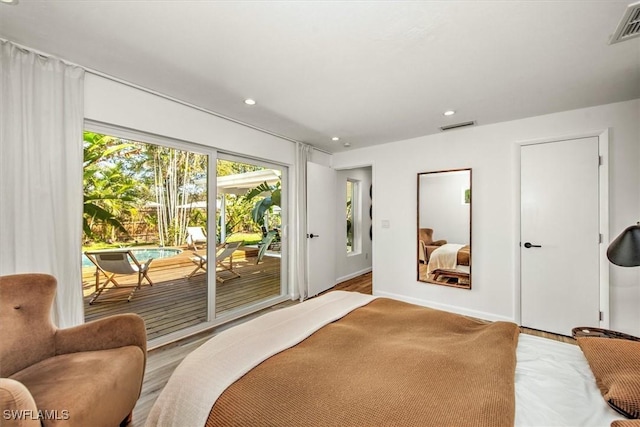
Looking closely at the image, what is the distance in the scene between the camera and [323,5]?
147 centimetres

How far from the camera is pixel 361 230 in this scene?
578cm

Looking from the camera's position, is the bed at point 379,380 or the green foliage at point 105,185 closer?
the bed at point 379,380

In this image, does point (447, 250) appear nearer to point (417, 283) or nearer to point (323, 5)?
point (417, 283)

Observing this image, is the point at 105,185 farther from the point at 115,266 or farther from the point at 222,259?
the point at 222,259

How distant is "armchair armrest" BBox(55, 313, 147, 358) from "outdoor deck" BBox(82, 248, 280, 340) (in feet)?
2.67

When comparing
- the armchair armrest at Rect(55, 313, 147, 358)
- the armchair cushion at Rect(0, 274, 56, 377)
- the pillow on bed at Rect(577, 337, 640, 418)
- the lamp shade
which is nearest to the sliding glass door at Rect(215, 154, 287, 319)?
the armchair armrest at Rect(55, 313, 147, 358)

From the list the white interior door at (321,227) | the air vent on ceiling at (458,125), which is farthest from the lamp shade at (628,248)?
the white interior door at (321,227)

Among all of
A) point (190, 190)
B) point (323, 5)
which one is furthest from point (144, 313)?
point (323, 5)

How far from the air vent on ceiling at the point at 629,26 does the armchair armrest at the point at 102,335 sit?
3577 millimetres

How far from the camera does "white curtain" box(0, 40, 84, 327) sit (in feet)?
5.89

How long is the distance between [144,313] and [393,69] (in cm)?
352

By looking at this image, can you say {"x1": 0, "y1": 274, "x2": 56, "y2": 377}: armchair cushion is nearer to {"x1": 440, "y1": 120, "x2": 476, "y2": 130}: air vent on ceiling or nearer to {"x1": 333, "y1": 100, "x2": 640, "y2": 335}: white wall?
{"x1": 333, "y1": 100, "x2": 640, "y2": 335}: white wall

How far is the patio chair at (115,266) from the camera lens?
2473 millimetres

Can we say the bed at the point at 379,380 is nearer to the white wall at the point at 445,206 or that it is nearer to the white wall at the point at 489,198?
the white wall at the point at 489,198
